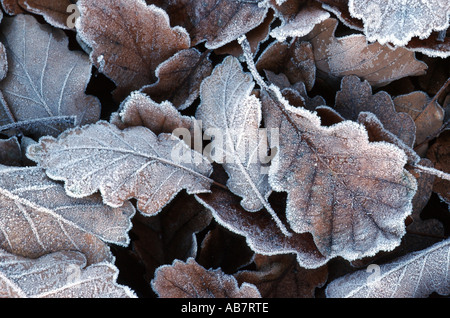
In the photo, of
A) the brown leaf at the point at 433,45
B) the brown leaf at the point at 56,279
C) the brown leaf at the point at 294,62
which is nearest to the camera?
the brown leaf at the point at 56,279

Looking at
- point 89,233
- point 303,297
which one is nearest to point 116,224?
point 89,233

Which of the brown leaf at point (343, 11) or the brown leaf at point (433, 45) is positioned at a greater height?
the brown leaf at point (343, 11)

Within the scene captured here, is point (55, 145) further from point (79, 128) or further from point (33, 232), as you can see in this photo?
point (33, 232)

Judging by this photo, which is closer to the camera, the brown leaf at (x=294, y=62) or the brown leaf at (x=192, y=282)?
the brown leaf at (x=192, y=282)

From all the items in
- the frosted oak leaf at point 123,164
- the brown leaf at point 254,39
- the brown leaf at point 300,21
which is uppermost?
the brown leaf at point 300,21

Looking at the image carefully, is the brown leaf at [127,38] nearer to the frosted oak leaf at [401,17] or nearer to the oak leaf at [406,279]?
the frosted oak leaf at [401,17]

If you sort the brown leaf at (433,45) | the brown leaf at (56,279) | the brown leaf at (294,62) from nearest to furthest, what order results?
1. the brown leaf at (56,279)
2. the brown leaf at (433,45)
3. the brown leaf at (294,62)

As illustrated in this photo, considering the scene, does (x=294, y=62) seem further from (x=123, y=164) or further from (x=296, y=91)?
(x=123, y=164)

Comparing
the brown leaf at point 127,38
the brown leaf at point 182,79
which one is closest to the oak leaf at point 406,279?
the brown leaf at point 182,79
